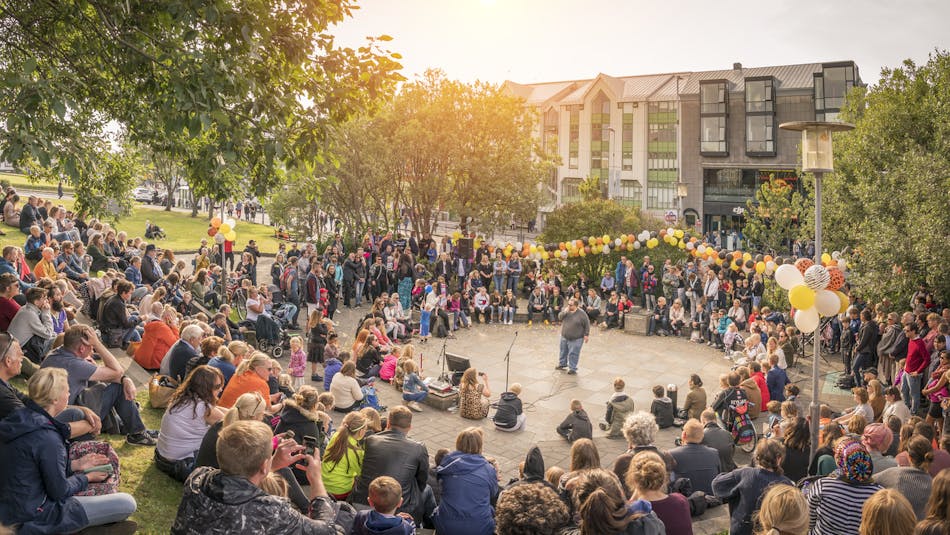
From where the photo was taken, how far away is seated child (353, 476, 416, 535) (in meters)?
4.49

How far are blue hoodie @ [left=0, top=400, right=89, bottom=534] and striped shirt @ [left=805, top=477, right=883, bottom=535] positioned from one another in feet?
17.4

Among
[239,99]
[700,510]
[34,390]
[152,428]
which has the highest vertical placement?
[239,99]

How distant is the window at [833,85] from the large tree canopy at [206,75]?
45.0m

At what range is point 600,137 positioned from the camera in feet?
187

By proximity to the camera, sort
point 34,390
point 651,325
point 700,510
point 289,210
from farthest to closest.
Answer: point 289,210 → point 651,325 → point 700,510 → point 34,390

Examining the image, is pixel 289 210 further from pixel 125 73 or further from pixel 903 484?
pixel 903 484

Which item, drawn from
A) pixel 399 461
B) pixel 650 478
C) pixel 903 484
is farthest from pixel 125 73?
pixel 903 484

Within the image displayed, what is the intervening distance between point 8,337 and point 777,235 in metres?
31.7

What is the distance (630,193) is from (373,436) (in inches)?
2066

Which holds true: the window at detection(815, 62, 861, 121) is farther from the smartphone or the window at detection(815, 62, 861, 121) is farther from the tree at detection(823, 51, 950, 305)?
the smartphone

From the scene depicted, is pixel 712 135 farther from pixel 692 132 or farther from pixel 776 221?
pixel 776 221

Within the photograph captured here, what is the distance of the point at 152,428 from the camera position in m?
7.91

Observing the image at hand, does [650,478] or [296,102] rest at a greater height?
[296,102]

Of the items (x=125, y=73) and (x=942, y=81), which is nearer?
(x=125, y=73)
